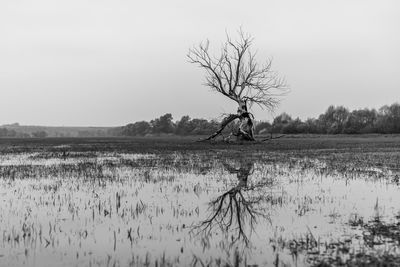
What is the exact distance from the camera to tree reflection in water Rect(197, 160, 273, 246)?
6.31 metres

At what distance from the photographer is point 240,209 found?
7.77 m

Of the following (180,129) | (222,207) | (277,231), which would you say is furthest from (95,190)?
(180,129)

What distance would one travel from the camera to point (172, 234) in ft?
19.9

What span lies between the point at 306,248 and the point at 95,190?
6.52 metres

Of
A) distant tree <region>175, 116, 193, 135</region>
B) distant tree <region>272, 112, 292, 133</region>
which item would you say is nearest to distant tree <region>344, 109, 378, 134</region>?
distant tree <region>272, 112, 292, 133</region>

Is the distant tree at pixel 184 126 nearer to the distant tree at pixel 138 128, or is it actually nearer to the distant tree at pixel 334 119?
the distant tree at pixel 138 128

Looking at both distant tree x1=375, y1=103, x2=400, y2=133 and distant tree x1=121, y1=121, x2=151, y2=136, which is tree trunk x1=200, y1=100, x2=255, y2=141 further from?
distant tree x1=121, y1=121, x2=151, y2=136

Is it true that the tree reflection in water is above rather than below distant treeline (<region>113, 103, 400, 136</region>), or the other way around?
below

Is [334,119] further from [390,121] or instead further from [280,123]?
[390,121]

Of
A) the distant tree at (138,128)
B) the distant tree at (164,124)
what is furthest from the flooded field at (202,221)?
the distant tree at (138,128)

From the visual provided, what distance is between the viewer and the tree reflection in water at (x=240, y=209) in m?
6.31

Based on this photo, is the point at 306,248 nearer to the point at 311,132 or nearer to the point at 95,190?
the point at 95,190

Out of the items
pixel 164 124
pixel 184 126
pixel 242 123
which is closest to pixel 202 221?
pixel 242 123

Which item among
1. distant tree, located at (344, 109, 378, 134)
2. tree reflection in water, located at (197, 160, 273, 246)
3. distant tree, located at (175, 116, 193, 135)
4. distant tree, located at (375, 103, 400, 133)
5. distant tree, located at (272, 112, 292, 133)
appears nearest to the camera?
tree reflection in water, located at (197, 160, 273, 246)
